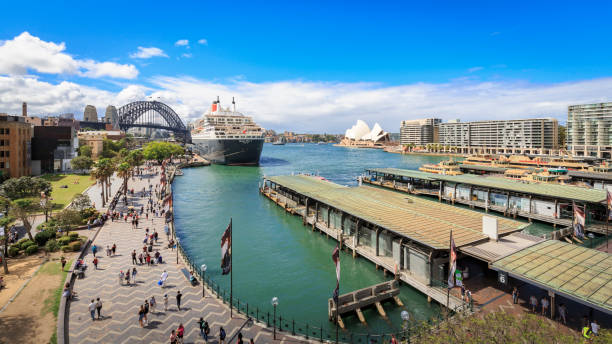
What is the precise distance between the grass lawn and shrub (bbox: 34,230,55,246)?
1583cm

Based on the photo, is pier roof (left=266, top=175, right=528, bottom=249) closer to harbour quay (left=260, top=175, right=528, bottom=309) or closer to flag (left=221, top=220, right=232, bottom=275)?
harbour quay (left=260, top=175, right=528, bottom=309)

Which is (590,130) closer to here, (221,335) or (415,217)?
(415,217)

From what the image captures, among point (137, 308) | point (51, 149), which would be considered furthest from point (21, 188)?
point (51, 149)

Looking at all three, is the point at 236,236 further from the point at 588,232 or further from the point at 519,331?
the point at 588,232

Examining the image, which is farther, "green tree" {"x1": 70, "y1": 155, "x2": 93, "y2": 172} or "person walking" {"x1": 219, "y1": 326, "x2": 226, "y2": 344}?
"green tree" {"x1": 70, "y1": 155, "x2": 93, "y2": 172}

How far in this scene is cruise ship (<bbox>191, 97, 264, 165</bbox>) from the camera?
359 feet

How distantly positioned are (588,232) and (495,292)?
2495 centimetres

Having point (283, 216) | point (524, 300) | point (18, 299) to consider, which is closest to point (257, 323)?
→ point (18, 299)

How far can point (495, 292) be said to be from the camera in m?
20.3

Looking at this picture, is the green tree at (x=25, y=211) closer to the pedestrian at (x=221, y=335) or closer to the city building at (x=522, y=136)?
the pedestrian at (x=221, y=335)

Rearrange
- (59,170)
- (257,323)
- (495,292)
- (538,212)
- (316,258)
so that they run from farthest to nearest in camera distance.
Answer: (59,170), (538,212), (316,258), (495,292), (257,323)

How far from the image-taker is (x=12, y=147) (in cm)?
5919

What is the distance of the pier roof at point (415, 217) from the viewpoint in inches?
910

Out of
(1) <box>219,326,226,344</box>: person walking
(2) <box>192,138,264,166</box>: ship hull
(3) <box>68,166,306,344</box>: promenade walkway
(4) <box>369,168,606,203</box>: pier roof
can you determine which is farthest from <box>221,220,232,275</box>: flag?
(2) <box>192,138,264,166</box>: ship hull
